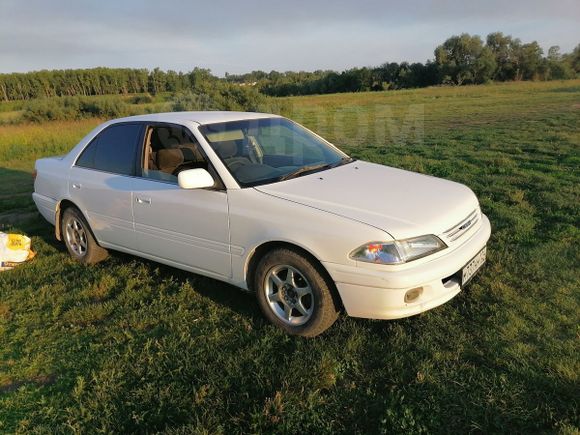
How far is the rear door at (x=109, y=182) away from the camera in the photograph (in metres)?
4.42

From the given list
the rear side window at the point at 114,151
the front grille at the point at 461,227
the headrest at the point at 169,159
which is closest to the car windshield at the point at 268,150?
the headrest at the point at 169,159

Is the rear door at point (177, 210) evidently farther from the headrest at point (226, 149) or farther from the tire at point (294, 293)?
the tire at point (294, 293)

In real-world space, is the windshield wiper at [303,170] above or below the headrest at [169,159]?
below

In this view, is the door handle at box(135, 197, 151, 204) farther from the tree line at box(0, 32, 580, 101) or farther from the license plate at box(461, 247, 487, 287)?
the tree line at box(0, 32, 580, 101)

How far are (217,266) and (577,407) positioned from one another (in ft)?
8.38

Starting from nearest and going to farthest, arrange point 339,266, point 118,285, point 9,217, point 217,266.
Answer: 1. point 339,266
2. point 217,266
3. point 118,285
4. point 9,217

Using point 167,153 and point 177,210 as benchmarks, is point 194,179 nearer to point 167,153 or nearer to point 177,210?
point 177,210

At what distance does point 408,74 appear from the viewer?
69375mm

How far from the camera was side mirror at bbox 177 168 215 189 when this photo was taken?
3.51 m

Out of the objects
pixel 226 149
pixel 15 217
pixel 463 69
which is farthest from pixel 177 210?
pixel 463 69

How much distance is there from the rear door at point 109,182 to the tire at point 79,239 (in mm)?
161

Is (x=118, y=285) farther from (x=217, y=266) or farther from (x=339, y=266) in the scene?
(x=339, y=266)

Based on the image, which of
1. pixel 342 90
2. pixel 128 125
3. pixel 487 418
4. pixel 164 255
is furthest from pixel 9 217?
pixel 342 90

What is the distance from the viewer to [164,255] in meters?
4.20
